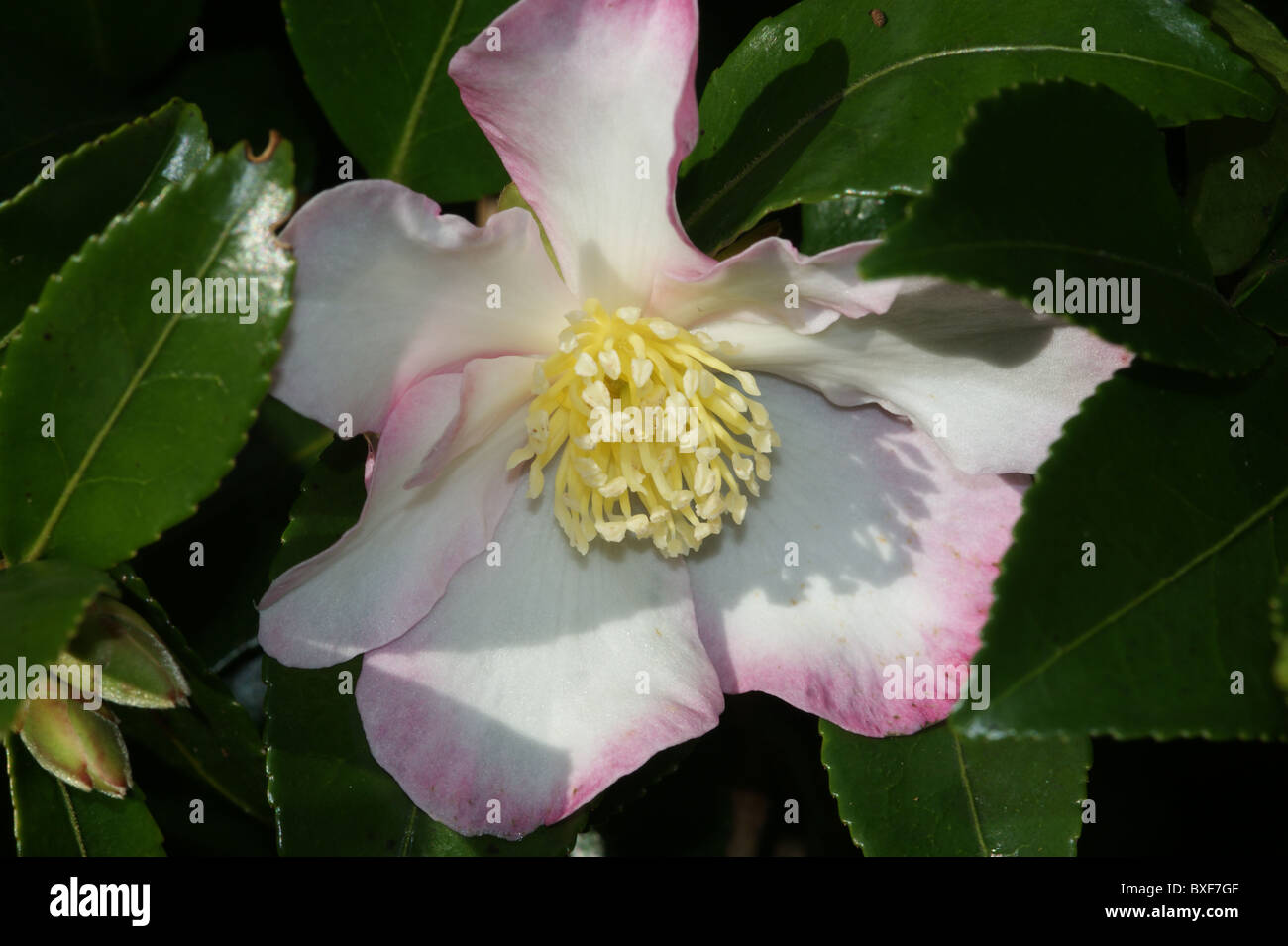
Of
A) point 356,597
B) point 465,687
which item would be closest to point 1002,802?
point 465,687

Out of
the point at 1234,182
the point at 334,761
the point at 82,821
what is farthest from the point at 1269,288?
A: the point at 82,821

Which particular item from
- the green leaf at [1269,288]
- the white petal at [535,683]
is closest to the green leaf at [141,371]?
the white petal at [535,683]

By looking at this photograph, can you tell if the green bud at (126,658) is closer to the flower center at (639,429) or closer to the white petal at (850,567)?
the flower center at (639,429)

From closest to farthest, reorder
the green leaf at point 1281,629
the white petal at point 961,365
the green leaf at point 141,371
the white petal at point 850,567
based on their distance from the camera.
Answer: the green leaf at point 1281,629 < the green leaf at point 141,371 < the white petal at point 961,365 < the white petal at point 850,567

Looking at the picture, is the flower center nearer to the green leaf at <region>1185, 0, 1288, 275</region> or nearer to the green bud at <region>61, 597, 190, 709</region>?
the green bud at <region>61, 597, 190, 709</region>

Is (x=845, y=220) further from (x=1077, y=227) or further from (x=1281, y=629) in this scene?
(x=1281, y=629)
